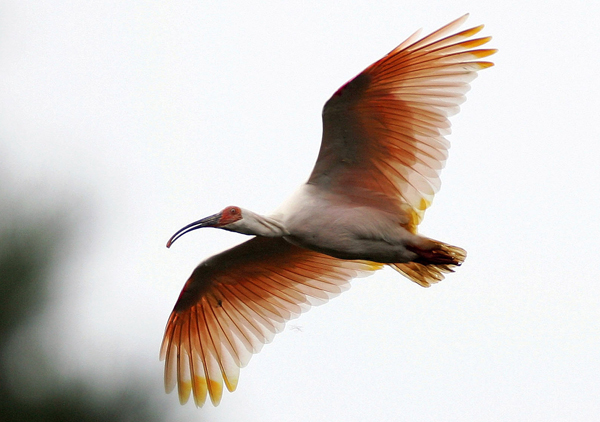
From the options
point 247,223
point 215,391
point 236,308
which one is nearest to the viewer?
point 247,223

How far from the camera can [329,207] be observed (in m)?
9.27

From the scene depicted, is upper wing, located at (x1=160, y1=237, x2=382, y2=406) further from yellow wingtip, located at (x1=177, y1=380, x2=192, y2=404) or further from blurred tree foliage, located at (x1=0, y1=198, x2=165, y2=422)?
blurred tree foliage, located at (x1=0, y1=198, x2=165, y2=422)

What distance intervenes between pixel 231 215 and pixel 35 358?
23.2 feet

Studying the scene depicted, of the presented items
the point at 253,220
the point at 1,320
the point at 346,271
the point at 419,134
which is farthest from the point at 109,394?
the point at 419,134

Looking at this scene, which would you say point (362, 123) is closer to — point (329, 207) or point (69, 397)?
point (329, 207)

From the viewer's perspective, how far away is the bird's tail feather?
924cm

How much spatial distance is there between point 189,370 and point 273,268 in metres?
1.30

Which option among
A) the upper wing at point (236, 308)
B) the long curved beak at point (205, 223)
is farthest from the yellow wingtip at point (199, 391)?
the long curved beak at point (205, 223)

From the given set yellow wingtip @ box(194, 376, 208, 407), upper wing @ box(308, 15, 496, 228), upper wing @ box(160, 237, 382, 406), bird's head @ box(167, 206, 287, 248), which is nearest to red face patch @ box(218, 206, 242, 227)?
bird's head @ box(167, 206, 287, 248)

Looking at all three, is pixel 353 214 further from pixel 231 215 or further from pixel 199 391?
pixel 199 391

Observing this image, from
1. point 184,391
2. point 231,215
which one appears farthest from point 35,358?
point 231,215

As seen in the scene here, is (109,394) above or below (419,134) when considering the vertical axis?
below

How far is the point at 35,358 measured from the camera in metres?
15.1

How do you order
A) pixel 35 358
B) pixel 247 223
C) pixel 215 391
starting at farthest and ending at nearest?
pixel 35 358
pixel 215 391
pixel 247 223
